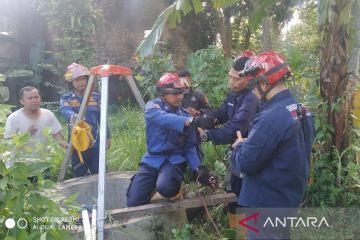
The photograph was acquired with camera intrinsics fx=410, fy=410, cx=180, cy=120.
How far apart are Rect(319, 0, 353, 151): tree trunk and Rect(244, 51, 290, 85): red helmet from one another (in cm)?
182

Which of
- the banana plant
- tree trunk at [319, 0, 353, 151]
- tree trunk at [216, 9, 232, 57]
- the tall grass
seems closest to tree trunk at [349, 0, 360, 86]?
tree trunk at [319, 0, 353, 151]

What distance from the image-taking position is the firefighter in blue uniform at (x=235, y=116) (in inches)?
168

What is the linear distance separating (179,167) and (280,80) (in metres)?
1.79

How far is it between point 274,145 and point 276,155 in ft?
0.41

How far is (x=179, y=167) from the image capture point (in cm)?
443

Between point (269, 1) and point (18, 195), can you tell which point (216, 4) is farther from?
point (18, 195)

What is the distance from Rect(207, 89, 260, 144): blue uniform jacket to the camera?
426 cm

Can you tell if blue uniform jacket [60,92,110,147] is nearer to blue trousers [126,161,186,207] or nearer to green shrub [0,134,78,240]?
→ blue trousers [126,161,186,207]

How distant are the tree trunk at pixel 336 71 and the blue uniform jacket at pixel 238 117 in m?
1.01

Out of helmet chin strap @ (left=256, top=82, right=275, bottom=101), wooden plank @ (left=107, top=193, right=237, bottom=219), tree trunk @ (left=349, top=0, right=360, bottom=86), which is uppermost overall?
tree trunk @ (left=349, top=0, right=360, bottom=86)

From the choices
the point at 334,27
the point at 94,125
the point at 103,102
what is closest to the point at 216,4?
the point at 334,27

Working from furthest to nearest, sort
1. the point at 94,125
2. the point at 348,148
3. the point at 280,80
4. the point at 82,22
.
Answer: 1. the point at 82,22
2. the point at 94,125
3. the point at 348,148
4. the point at 280,80

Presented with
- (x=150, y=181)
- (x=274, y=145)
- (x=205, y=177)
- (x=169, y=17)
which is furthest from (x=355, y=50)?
(x=150, y=181)

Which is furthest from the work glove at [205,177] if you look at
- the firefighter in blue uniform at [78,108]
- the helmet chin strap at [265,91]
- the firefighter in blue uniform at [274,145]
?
the firefighter in blue uniform at [78,108]
